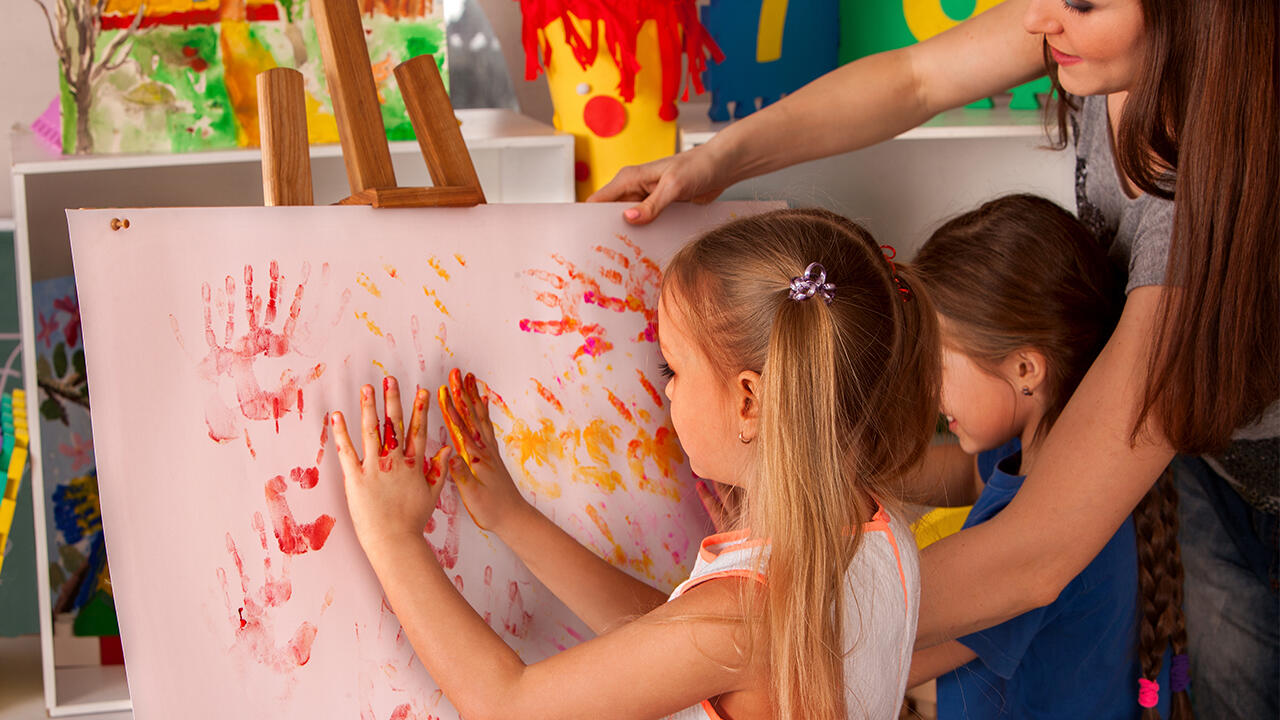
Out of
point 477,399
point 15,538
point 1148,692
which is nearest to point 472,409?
point 477,399

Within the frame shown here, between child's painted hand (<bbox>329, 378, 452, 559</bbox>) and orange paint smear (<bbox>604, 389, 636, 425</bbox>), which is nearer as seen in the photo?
child's painted hand (<bbox>329, 378, 452, 559</bbox>)

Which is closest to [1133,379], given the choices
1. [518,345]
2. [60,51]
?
[518,345]

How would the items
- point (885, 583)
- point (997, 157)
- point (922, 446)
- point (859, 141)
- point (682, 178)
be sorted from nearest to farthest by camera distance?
point (885, 583), point (922, 446), point (682, 178), point (859, 141), point (997, 157)

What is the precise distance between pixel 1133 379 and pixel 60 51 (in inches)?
47.2

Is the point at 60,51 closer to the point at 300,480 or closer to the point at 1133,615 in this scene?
the point at 300,480

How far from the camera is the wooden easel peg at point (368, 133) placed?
86 centimetres

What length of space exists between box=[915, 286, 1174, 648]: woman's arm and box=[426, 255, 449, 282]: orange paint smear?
50 cm

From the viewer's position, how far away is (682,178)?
0.99 m

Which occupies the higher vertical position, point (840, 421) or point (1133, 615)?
point (840, 421)

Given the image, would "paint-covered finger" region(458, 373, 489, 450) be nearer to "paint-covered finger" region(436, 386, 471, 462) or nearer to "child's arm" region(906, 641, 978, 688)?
"paint-covered finger" region(436, 386, 471, 462)

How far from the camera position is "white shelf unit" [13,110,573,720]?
1169mm

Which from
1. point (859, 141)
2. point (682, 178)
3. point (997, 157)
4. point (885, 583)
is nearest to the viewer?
point (885, 583)

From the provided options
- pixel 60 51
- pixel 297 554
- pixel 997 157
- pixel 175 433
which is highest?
pixel 60 51

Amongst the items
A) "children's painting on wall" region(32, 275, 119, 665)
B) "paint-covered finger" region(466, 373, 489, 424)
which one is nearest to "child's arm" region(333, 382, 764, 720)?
"paint-covered finger" region(466, 373, 489, 424)
